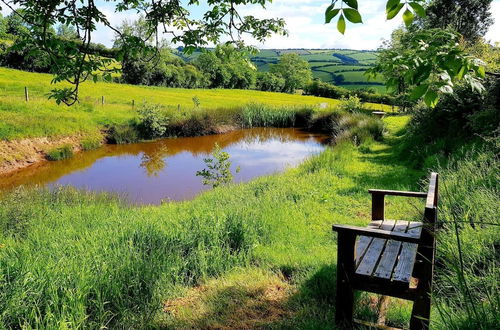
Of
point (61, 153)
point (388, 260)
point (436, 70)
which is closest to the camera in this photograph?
point (436, 70)

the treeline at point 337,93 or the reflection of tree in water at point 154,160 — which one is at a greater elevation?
the treeline at point 337,93

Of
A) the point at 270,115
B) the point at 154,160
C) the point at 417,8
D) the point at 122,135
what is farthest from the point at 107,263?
the point at 270,115

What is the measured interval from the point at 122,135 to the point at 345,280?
2144cm

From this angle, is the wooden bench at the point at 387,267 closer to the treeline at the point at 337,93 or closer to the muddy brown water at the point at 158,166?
the muddy brown water at the point at 158,166

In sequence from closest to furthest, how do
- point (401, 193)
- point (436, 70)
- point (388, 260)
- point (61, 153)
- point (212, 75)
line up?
point (436, 70) → point (388, 260) → point (401, 193) → point (61, 153) → point (212, 75)

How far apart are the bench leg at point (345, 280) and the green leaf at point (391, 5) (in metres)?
1.83

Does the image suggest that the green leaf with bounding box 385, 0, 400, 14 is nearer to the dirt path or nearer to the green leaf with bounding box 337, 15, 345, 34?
the green leaf with bounding box 337, 15, 345, 34

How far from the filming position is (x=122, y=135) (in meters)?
22.3

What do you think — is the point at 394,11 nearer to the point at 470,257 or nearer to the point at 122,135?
the point at 470,257

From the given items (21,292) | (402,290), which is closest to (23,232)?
(21,292)

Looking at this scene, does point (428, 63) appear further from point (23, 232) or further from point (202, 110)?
point (202, 110)

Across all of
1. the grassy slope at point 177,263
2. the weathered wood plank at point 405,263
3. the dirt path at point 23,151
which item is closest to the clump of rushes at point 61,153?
the dirt path at point 23,151

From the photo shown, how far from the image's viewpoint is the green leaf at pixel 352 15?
1.44m

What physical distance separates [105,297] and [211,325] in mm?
1078
